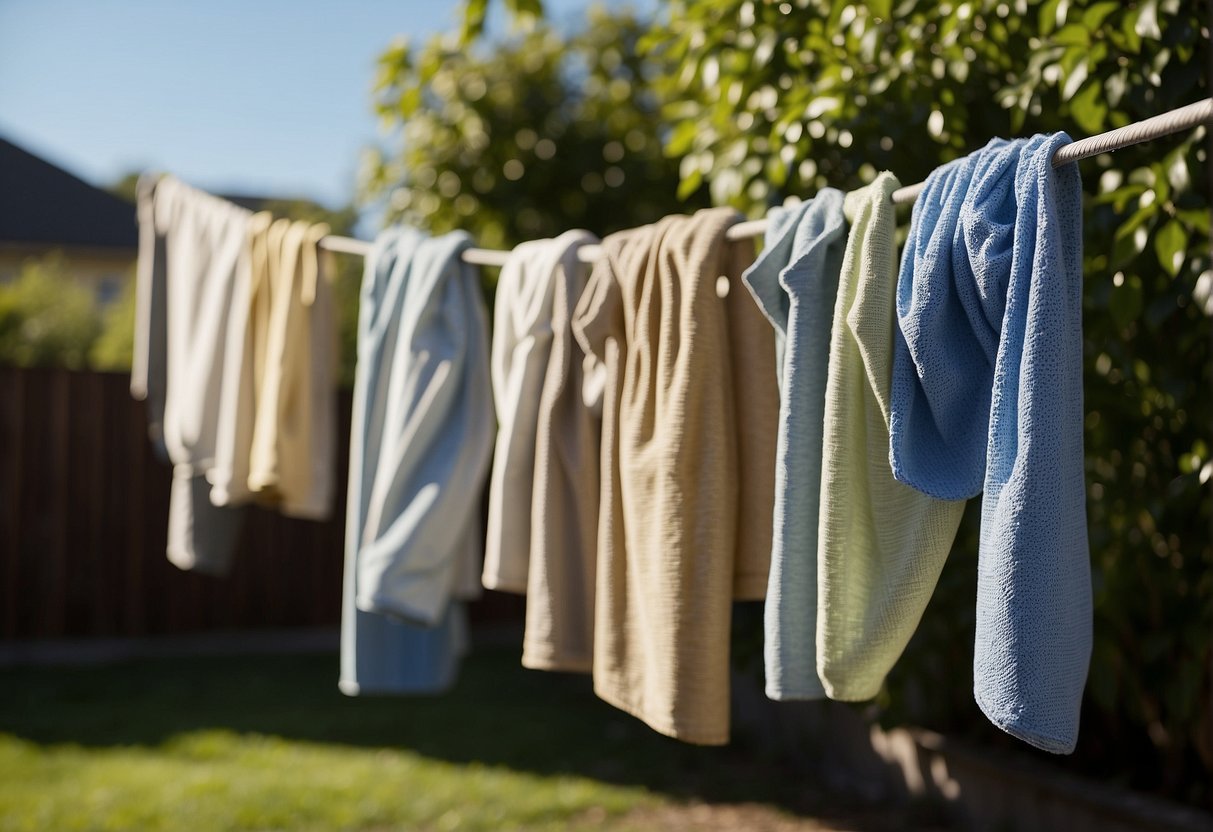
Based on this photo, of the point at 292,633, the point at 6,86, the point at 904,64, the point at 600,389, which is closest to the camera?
the point at 600,389

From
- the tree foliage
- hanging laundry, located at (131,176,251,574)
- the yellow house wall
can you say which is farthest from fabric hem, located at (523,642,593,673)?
the yellow house wall

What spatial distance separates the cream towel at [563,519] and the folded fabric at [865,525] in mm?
579

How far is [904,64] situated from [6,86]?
3.60 meters

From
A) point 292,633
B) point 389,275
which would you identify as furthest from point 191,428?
point 292,633

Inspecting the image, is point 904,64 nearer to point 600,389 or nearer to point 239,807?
point 600,389

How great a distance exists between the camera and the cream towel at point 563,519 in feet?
6.47

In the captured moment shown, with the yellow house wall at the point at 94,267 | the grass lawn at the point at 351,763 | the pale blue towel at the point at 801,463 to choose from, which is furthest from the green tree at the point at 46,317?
the pale blue towel at the point at 801,463

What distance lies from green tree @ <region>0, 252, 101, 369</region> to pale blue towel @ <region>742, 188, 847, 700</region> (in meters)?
9.19

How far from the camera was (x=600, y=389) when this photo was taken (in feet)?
6.52

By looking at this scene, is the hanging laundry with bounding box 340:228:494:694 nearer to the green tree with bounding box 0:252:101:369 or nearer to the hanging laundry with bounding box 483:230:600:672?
the hanging laundry with bounding box 483:230:600:672

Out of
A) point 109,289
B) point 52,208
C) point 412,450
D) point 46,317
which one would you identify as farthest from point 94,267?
point 412,450

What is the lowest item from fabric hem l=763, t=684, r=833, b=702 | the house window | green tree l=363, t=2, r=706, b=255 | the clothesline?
fabric hem l=763, t=684, r=833, b=702

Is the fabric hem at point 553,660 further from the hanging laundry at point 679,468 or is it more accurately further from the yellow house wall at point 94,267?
the yellow house wall at point 94,267

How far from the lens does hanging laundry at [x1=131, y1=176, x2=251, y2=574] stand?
111 inches
